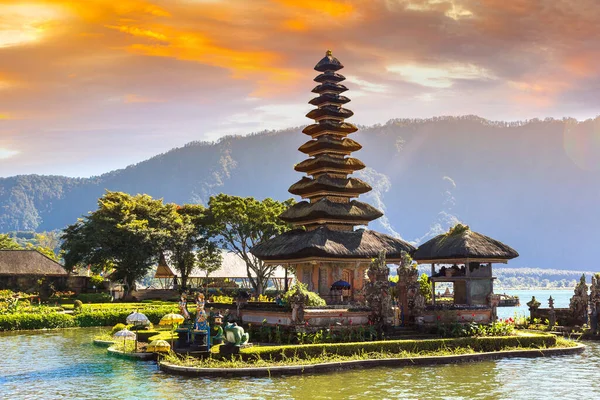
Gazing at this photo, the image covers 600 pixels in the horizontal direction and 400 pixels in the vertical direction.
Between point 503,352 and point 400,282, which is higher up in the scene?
point 400,282

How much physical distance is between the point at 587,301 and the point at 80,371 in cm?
3231

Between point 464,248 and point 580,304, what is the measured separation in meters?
10.7

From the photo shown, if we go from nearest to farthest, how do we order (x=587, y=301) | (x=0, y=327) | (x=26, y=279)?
(x=587, y=301), (x=0, y=327), (x=26, y=279)

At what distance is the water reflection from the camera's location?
25875 mm

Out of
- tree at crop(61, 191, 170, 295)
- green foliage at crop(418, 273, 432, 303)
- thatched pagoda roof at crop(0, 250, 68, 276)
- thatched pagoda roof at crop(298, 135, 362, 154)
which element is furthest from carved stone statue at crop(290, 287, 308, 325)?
thatched pagoda roof at crop(0, 250, 68, 276)

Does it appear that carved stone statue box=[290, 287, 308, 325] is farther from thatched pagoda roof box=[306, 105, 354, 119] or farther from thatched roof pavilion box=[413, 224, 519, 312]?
thatched pagoda roof box=[306, 105, 354, 119]

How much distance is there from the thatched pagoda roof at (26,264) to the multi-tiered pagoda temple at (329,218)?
1314 inches

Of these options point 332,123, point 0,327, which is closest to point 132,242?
point 0,327

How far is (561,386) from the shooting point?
27625 mm

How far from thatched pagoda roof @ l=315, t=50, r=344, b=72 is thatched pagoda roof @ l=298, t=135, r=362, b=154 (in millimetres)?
5481

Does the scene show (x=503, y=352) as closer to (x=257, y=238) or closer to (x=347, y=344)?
(x=347, y=344)

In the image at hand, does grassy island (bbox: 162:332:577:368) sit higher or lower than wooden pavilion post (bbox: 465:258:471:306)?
lower

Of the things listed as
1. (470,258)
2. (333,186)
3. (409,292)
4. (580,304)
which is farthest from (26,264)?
(580,304)


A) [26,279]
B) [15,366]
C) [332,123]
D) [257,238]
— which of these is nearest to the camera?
[15,366]
